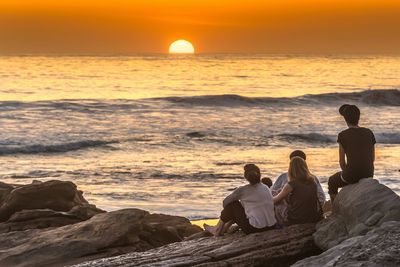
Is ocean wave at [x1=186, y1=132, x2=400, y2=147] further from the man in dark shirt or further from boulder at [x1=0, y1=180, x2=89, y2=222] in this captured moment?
the man in dark shirt

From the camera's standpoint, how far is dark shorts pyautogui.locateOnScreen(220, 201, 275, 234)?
11.0m

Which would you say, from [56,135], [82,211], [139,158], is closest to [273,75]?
[56,135]

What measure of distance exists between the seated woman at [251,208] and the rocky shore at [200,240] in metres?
0.20

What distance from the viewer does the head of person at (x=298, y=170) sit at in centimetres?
1125

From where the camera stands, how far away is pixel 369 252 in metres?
7.80

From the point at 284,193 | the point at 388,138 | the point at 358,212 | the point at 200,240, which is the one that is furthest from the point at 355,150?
the point at 388,138

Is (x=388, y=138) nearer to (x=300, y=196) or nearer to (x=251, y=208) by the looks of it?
(x=300, y=196)

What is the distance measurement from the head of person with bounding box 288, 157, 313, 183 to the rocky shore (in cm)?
65

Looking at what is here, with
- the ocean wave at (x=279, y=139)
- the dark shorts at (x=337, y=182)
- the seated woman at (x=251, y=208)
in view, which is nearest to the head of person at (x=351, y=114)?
the dark shorts at (x=337, y=182)

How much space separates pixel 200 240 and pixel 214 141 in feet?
90.6

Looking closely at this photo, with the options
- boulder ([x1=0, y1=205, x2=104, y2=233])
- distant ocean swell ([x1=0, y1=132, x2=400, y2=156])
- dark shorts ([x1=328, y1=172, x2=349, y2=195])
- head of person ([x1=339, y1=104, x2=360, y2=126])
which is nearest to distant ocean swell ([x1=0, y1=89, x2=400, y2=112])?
distant ocean swell ([x1=0, y1=132, x2=400, y2=156])

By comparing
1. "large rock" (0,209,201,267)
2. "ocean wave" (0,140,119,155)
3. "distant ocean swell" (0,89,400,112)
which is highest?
"distant ocean swell" (0,89,400,112)

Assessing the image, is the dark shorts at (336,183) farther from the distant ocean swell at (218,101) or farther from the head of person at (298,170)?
the distant ocean swell at (218,101)

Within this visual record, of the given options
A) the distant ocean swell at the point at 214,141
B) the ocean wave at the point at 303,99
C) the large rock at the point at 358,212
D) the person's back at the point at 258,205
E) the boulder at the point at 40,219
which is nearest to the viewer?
the large rock at the point at 358,212
